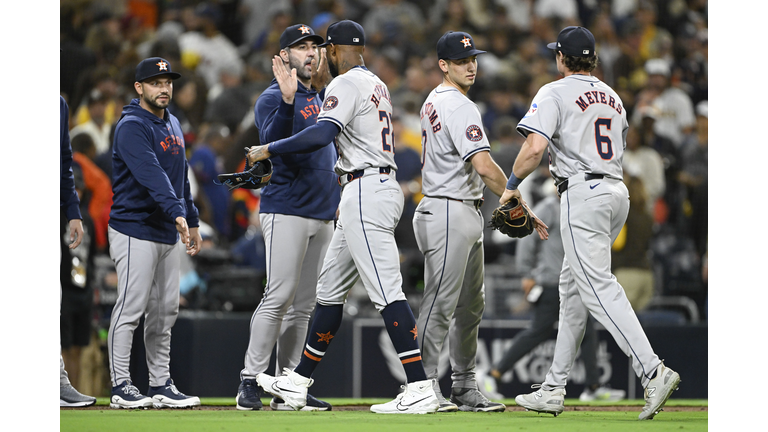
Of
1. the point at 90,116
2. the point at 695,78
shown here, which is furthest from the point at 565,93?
the point at 695,78

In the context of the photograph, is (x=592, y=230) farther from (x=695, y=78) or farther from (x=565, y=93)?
(x=695, y=78)

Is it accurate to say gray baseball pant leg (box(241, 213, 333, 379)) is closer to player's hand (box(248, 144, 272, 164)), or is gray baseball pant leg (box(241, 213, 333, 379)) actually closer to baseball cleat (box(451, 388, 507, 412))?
player's hand (box(248, 144, 272, 164))

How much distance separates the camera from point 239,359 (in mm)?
7117

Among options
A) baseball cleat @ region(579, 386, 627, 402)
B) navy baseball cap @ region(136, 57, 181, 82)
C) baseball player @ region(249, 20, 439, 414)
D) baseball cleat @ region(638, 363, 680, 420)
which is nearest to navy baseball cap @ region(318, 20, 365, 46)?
baseball player @ region(249, 20, 439, 414)

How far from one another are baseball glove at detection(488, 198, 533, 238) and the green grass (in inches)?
38.2

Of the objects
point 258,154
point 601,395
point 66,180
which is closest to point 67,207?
point 66,180

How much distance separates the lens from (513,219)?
14.6ft

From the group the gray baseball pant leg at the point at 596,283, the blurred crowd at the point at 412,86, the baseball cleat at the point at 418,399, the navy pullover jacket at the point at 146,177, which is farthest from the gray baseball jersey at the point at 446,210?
the blurred crowd at the point at 412,86

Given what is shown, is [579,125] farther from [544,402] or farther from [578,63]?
[544,402]

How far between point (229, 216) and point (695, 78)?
6.54 meters

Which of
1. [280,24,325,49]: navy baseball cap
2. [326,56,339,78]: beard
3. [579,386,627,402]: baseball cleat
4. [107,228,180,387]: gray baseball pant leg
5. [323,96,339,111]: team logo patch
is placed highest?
[280,24,325,49]: navy baseball cap

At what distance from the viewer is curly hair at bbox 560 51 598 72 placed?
4.57m

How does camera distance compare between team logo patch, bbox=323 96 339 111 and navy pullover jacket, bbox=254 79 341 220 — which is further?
navy pullover jacket, bbox=254 79 341 220

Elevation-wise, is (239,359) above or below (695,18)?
below
